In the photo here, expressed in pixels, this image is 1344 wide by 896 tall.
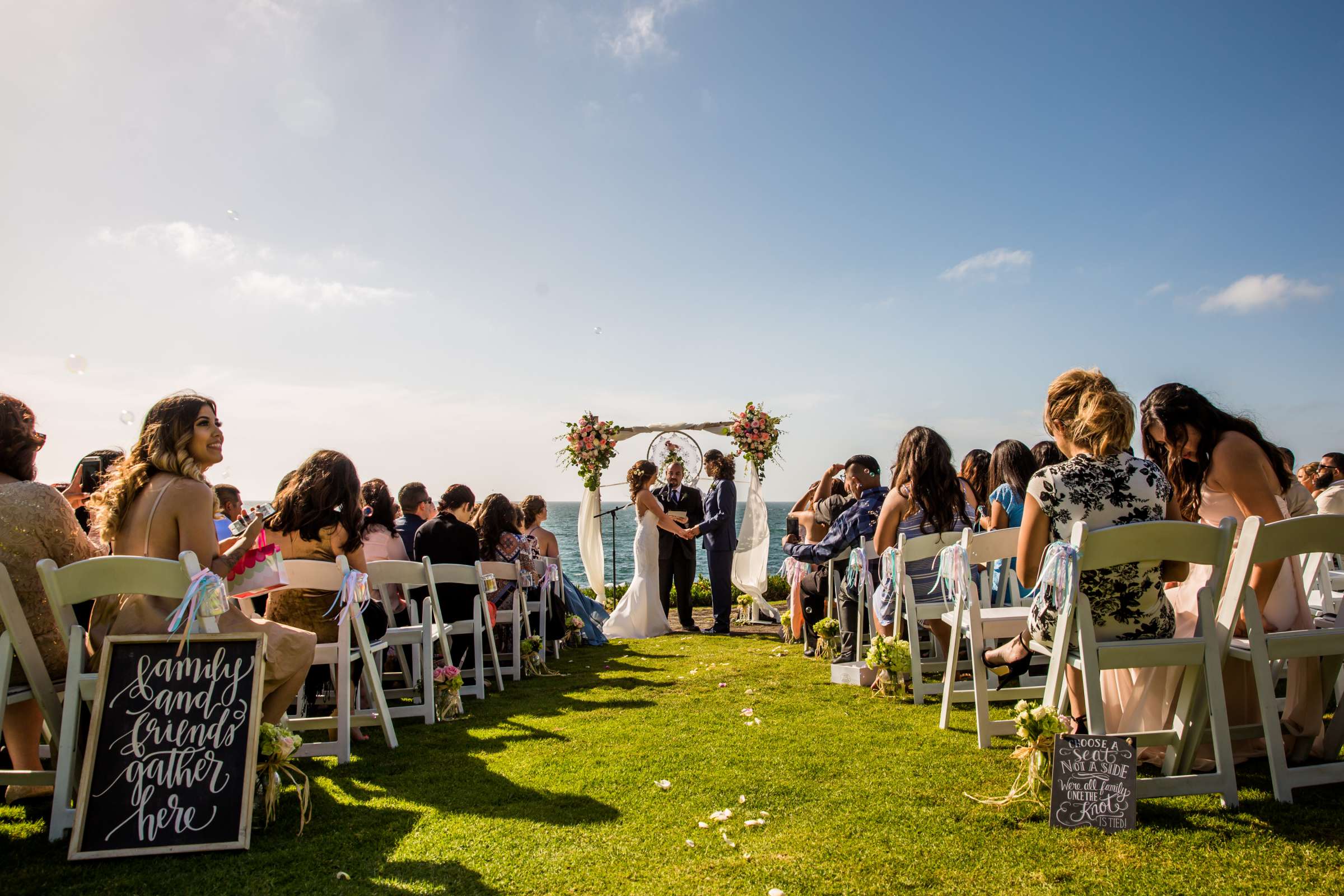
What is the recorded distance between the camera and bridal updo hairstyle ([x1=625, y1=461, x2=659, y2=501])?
9602 millimetres

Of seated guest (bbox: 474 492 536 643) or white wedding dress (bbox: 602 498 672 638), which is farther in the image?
white wedding dress (bbox: 602 498 672 638)

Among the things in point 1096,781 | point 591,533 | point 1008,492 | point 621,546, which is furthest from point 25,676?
point 621,546

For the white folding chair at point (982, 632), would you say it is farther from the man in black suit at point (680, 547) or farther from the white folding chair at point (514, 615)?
the man in black suit at point (680, 547)

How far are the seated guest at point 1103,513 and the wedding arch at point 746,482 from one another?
300 inches

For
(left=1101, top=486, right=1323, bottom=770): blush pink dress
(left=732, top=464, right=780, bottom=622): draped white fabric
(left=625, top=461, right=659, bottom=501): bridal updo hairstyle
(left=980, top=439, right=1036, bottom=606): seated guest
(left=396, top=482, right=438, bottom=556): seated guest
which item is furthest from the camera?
(left=732, top=464, right=780, bottom=622): draped white fabric

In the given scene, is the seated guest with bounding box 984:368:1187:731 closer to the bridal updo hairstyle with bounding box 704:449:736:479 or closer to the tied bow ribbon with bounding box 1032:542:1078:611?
the tied bow ribbon with bounding box 1032:542:1078:611

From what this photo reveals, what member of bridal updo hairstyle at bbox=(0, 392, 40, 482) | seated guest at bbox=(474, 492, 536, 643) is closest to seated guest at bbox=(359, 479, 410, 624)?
seated guest at bbox=(474, 492, 536, 643)

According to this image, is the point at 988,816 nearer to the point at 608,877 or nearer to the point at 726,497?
the point at 608,877

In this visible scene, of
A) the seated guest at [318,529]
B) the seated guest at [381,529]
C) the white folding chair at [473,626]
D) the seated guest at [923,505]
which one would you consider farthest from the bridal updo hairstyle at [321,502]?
the seated guest at [923,505]

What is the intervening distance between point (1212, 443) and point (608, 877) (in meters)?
3.02

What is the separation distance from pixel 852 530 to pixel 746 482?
16.3ft

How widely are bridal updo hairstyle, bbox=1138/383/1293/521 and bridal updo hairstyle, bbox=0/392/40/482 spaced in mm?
4817

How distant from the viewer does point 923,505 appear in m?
5.27

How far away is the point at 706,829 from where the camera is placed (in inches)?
117
